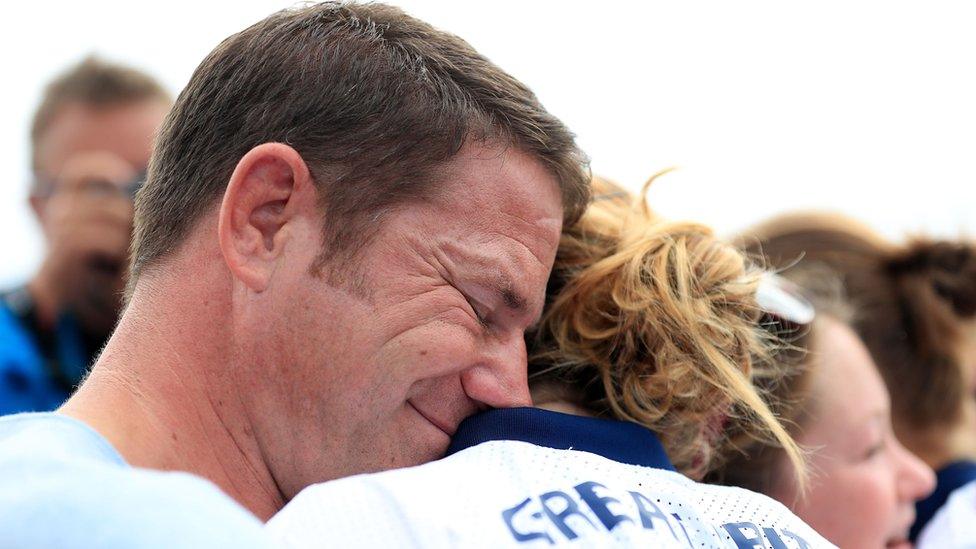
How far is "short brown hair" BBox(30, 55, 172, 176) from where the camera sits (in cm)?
A: 425

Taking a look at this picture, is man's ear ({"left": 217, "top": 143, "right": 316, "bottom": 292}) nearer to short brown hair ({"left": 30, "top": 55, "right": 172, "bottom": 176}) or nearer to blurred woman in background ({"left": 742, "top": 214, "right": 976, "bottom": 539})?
blurred woman in background ({"left": 742, "top": 214, "right": 976, "bottom": 539})

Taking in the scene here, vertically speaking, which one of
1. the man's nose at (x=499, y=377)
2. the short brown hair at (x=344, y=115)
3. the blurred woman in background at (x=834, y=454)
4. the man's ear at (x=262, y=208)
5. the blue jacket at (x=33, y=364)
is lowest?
the blue jacket at (x=33, y=364)

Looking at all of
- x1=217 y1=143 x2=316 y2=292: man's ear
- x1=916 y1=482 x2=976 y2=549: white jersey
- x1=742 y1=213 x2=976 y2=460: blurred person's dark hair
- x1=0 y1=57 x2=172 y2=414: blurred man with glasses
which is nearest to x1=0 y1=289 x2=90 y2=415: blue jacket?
x1=0 y1=57 x2=172 y2=414: blurred man with glasses

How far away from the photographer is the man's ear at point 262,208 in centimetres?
176

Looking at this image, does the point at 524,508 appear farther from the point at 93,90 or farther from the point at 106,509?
the point at 93,90

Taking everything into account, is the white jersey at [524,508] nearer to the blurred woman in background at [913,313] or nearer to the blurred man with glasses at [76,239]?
the blurred woman in background at [913,313]

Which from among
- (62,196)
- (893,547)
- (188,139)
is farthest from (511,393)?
(62,196)

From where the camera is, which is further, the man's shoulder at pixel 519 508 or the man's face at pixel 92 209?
the man's face at pixel 92 209

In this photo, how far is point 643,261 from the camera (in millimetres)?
2098

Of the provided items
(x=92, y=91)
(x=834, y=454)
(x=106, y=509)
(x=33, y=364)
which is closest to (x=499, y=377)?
(x=106, y=509)

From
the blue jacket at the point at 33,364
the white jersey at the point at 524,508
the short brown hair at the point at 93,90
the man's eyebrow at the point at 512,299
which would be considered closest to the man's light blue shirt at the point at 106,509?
the white jersey at the point at 524,508

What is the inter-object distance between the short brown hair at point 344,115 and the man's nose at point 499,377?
0.29 metres

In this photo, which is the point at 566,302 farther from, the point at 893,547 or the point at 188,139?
the point at 893,547

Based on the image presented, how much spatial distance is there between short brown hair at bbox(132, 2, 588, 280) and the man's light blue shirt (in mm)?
567
